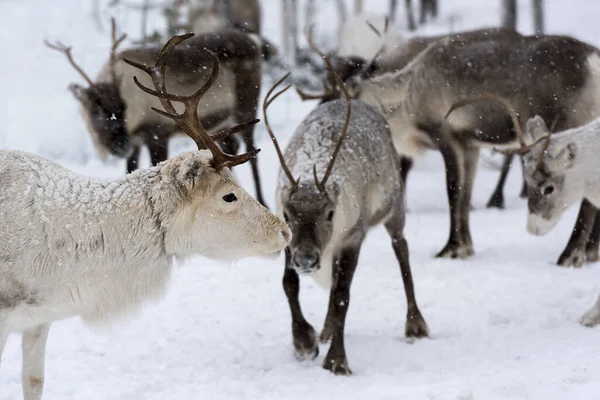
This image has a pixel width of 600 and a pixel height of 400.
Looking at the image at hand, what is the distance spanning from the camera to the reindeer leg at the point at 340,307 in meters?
5.06

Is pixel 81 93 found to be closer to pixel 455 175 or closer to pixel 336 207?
pixel 455 175

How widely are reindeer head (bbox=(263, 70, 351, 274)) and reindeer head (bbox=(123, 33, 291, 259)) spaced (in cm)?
75

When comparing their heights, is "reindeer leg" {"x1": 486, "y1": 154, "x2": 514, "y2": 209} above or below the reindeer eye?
below

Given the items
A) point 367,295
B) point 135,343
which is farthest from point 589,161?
point 135,343

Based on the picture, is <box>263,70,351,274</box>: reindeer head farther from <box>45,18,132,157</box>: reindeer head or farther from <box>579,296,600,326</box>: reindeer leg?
<box>45,18,132,157</box>: reindeer head

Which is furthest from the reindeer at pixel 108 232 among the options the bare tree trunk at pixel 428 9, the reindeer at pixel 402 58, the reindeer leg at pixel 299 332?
the bare tree trunk at pixel 428 9

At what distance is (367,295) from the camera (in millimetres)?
6492

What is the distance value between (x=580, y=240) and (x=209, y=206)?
4188mm

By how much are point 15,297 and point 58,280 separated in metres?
0.19

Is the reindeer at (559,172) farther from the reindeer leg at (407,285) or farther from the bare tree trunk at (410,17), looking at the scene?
the bare tree trunk at (410,17)

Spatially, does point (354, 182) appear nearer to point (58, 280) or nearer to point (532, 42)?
point (58, 280)

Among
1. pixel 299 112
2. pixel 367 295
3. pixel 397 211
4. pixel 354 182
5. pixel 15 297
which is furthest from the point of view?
pixel 299 112

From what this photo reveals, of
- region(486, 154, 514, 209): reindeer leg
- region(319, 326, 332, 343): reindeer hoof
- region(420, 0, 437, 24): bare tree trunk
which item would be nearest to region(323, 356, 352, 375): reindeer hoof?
region(319, 326, 332, 343): reindeer hoof

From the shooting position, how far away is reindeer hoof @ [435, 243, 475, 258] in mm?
7520
